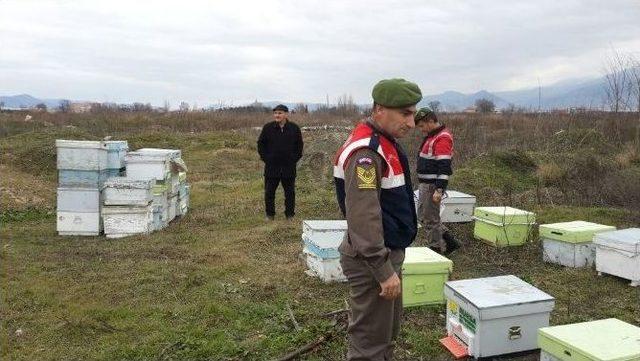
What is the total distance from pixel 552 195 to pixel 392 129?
9085mm

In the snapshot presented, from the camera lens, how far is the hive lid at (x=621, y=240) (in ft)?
18.3

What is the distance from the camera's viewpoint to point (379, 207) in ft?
9.14

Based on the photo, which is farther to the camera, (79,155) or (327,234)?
(79,155)

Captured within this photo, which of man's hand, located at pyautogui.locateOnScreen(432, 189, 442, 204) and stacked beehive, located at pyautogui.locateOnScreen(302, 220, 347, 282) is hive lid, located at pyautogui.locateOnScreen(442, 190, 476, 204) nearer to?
man's hand, located at pyautogui.locateOnScreen(432, 189, 442, 204)

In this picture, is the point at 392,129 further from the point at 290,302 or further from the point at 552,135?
the point at 552,135

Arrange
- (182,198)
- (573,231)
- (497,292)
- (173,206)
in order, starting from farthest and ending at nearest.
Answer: (182,198) → (173,206) → (573,231) → (497,292)

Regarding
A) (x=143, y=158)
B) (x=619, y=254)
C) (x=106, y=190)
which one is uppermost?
(x=143, y=158)

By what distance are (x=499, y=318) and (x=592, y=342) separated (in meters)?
0.75

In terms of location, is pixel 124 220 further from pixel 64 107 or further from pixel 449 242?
pixel 64 107

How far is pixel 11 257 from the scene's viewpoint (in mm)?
6953

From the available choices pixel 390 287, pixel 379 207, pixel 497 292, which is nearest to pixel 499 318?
pixel 497 292

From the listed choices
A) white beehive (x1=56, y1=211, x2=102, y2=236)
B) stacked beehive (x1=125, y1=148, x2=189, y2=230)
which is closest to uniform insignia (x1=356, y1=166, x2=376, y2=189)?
stacked beehive (x1=125, y1=148, x2=189, y2=230)

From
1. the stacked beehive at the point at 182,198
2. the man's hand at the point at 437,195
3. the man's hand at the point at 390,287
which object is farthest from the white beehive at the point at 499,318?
the stacked beehive at the point at 182,198

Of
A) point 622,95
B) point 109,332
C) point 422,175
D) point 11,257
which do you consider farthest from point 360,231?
point 622,95
